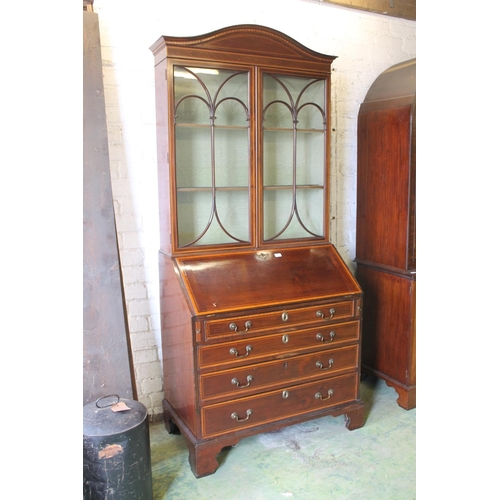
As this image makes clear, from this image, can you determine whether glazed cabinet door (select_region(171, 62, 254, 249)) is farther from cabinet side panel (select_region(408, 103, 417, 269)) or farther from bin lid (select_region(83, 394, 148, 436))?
cabinet side panel (select_region(408, 103, 417, 269))

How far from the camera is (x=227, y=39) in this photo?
244 cm

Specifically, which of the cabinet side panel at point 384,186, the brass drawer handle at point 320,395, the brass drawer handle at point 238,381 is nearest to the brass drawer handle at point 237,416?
the brass drawer handle at point 238,381

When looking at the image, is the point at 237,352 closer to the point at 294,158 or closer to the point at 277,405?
the point at 277,405

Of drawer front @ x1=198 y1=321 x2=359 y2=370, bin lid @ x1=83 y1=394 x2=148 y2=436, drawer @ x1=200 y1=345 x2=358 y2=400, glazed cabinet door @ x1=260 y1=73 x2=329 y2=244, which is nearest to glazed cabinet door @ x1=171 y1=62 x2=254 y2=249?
glazed cabinet door @ x1=260 y1=73 x2=329 y2=244

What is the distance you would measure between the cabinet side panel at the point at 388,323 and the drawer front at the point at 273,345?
402 mm

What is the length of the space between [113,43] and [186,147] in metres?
0.68

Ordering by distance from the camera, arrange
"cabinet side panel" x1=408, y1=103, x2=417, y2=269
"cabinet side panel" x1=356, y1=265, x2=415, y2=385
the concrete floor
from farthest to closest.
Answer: "cabinet side panel" x1=356, y1=265, x2=415, y2=385, "cabinet side panel" x1=408, y1=103, x2=417, y2=269, the concrete floor

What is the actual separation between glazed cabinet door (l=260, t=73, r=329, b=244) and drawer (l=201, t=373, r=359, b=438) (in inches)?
31.8

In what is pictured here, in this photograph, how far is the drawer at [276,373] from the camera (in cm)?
238

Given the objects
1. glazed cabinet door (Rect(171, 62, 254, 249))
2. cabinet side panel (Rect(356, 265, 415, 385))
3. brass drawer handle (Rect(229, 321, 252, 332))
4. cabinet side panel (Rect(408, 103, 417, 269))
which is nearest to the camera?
brass drawer handle (Rect(229, 321, 252, 332))

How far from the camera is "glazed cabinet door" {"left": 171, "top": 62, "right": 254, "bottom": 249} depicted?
2.48 metres
